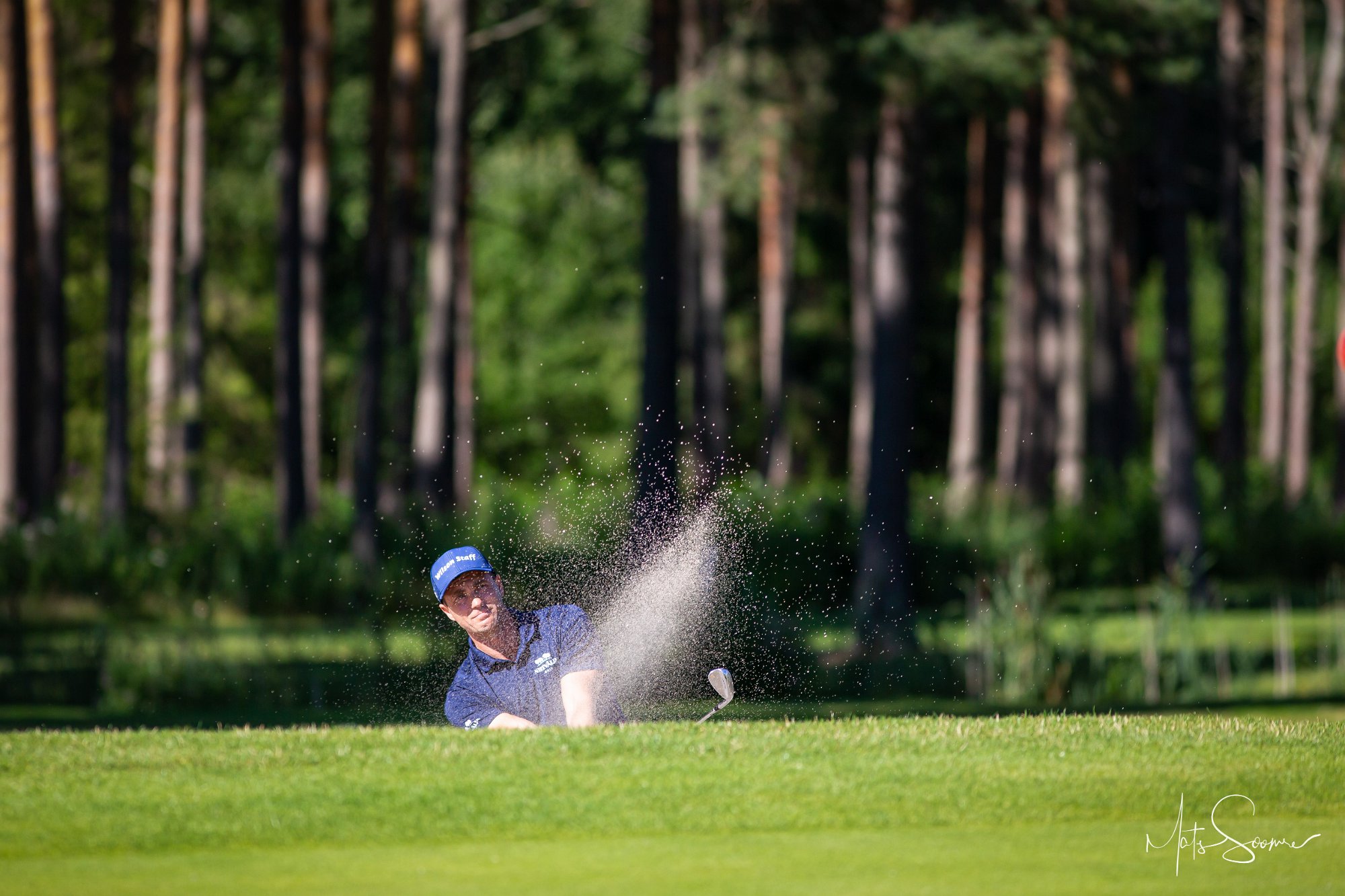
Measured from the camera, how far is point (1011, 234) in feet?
122

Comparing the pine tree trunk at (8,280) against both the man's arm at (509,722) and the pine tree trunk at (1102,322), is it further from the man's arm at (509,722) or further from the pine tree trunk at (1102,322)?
the pine tree trunk at (1102,322)

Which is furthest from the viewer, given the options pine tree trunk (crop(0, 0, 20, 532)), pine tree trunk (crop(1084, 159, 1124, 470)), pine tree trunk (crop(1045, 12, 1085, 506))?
pine tree trunk (crop(1084, 159, 1124, 470))

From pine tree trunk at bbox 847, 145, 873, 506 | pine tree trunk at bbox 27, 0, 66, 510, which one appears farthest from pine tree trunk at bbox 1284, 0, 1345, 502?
pine tree trunk at bbox 27, 0, 66, 510

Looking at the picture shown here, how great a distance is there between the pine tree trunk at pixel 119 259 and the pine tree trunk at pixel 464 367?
7.65m

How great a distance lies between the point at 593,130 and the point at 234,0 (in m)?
9.83

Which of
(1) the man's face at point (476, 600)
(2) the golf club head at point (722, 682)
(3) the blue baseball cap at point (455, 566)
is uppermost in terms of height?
(3) the blue baseball cap at point (455, 566)

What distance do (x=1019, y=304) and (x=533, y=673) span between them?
29.1m

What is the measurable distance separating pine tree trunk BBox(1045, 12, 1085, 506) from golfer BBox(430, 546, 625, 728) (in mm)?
23012

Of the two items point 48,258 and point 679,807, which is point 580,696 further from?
point 48,258

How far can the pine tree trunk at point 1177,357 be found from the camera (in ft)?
83.6

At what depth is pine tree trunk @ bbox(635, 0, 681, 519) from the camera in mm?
22062

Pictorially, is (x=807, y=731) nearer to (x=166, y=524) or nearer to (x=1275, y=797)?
(x=1275, y=797)

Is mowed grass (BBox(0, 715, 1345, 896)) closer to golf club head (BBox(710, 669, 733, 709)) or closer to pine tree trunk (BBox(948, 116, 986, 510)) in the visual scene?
golf club head (BBox(710, 669, 733, 709))
